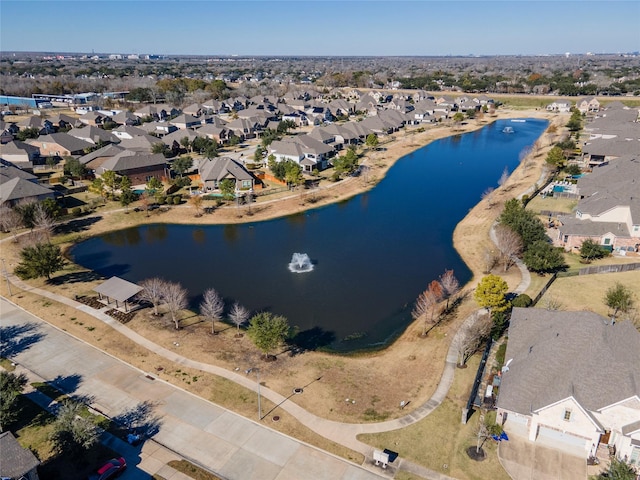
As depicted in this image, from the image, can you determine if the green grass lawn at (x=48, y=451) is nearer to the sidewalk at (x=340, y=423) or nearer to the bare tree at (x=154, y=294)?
the sidewalk at (x=340, y=423)

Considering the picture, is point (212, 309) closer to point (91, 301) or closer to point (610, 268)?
point (91, 301)

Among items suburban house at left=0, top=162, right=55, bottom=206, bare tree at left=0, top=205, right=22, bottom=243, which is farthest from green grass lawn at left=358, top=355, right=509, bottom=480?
suburban house at left=0, top=162, right=55, bottom=206

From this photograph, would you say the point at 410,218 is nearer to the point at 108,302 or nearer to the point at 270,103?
the point at 108,302

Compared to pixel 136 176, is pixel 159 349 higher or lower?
lower

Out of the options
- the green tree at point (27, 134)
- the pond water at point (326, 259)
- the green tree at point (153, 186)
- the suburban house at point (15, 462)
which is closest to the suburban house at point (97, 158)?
the green tree at point (153, 186)

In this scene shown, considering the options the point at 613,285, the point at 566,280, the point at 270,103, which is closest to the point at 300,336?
the point at 566,280

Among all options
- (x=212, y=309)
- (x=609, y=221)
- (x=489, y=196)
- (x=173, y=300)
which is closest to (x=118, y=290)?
(x=173, y=300)

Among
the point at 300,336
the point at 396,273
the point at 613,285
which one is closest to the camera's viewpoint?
the point at 300,336

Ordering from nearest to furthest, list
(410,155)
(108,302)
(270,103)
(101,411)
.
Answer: (101,411)
(108,302)
(410,155)
(270,103)
